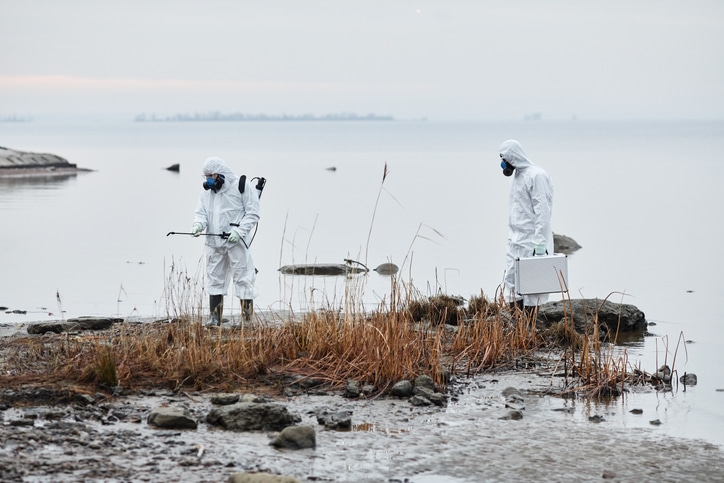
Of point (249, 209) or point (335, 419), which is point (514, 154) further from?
point (335, 419)

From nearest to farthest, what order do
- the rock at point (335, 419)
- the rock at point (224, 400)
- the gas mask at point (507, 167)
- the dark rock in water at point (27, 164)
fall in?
the rock at point (335, 419) < the rock at point (224, 400) < the gas mask at point (507, 167) < the dark rock in water at point (27, 164)

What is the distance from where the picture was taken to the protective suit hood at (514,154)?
10.8m

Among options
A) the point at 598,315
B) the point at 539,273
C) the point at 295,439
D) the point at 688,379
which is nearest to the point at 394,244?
the point at 598,315

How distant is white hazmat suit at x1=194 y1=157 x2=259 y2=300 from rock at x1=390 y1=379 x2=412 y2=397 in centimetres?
358

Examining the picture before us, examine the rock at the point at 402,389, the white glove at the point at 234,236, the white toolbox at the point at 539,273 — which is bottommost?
the rock at the point at 402,389

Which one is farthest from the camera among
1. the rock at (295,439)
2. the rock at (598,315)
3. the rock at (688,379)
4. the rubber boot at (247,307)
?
the rock at (598,315)

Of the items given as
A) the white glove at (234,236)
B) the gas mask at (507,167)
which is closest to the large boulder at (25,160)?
the white glove at (234,236)

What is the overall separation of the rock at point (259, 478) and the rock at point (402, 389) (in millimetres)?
2350

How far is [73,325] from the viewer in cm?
1049

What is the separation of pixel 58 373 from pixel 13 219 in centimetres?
2098

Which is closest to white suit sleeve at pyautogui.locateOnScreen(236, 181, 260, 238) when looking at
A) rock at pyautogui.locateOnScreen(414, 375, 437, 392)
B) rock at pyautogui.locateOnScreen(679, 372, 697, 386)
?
rock at pyautogui.locateOnScreen(414, 375, 437, 392)

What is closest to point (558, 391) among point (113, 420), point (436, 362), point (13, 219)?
point (436, 362)

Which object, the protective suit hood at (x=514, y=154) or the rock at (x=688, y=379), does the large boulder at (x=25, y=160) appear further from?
the rock at (x=688, y=379)

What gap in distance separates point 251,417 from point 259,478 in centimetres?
134
